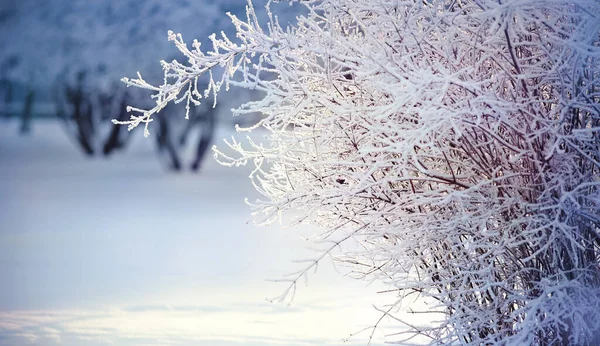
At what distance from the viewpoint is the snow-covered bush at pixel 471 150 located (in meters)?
3.14

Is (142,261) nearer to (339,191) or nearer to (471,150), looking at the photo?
(339,191)

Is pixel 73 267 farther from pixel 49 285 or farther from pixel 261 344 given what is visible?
pixel 261 344

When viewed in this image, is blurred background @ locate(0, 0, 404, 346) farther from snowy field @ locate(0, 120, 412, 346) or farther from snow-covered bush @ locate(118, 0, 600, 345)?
snow-covered bush @ locate(118, 0, 600, 345)

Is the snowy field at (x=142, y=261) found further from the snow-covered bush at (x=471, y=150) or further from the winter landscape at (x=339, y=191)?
the snow-covered bush at (x=471, y=150)

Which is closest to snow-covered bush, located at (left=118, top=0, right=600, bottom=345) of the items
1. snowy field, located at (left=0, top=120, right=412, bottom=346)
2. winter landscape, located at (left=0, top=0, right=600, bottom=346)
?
winter landscape, located at (left=0, top=0, right=600, bottom=346)

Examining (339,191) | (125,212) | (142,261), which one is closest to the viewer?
(339,191)

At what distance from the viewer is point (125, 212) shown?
12.5m

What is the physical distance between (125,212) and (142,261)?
11.5 feet

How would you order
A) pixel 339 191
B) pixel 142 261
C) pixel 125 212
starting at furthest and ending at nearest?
pixel 125 212
pixel 142 261
pixel 339 191

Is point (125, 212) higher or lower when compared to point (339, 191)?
higher

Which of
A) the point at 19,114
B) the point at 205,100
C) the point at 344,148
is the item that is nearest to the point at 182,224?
the point at 205,100

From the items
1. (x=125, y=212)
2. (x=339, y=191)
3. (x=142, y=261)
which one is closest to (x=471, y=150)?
(x=339, y=191)

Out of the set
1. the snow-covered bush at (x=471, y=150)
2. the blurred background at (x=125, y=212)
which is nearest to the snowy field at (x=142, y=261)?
the blurred background at (x=125, y=212)

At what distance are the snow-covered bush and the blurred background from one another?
7.24ft
